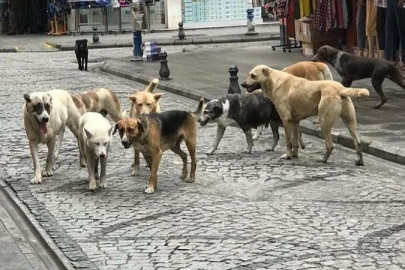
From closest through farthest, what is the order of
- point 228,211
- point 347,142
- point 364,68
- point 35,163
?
point 228,211
point 35,163
point 347,142
point 364,68

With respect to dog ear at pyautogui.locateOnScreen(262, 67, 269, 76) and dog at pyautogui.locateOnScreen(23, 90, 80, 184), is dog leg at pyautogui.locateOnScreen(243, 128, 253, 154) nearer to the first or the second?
dog ear at pyautogui.locateOnScreen(262, 67, 269, 76)

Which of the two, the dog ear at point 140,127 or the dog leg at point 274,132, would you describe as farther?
the dog leg at point 274,132

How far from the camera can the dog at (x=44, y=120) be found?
10.5 meters

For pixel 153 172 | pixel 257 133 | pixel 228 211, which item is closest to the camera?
pixel 228 211

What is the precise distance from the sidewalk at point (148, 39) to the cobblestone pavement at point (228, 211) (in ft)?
Answer: 67.8

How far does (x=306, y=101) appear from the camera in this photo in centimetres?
1148

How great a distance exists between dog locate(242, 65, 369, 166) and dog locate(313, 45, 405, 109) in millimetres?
2995

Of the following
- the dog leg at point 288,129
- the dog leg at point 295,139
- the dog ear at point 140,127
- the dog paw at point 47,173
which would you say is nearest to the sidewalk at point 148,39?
the dog leg at point 295,139

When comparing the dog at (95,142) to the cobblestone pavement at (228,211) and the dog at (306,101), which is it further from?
the dog at (306,101)

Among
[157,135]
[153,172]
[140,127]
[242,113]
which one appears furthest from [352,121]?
[140,127]

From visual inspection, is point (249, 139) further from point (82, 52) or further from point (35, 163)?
point (82, 52)

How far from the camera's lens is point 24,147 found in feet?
43.1

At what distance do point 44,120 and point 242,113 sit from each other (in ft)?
8.79

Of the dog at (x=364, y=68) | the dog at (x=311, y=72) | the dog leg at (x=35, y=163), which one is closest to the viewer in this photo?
the dog leg at (x=35, y=163)
